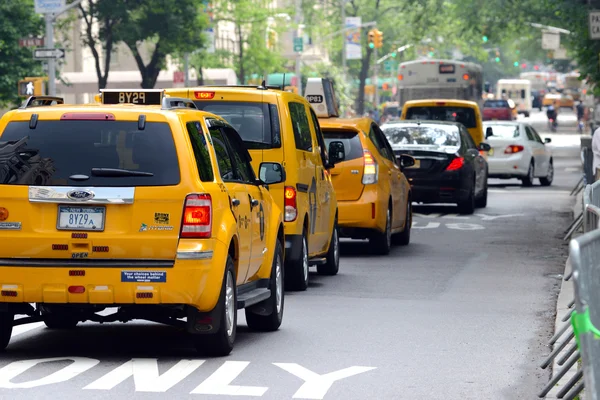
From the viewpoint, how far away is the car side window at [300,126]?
44.8 feet

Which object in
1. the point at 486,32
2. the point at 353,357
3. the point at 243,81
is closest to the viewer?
the point at 353,357

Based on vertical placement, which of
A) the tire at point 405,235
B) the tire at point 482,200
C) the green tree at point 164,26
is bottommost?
the tire at point 482,200

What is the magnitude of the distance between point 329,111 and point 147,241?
13.2 m

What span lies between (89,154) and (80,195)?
0.32m

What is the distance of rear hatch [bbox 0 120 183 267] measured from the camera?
9.07 meters

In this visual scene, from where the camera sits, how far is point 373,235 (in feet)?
57.4

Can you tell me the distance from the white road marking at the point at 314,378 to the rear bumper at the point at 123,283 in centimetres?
70

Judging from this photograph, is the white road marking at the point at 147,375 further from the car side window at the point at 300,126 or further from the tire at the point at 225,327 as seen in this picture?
the car side window at the point at 300,126

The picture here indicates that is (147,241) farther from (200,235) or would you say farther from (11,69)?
(11,69)

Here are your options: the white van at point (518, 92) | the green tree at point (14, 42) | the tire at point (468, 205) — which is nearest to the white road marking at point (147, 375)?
the tire at point (468, 205)

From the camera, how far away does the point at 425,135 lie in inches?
960

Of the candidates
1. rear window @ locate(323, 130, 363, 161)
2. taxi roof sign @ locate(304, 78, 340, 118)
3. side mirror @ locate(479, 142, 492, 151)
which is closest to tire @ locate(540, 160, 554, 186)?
side mirror @ locate(479, 142, 492, 151)

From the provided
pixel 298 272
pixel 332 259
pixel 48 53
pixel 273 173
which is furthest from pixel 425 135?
pixel 48 53

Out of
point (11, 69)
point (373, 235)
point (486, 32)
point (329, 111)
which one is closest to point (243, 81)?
point (486, 32)
